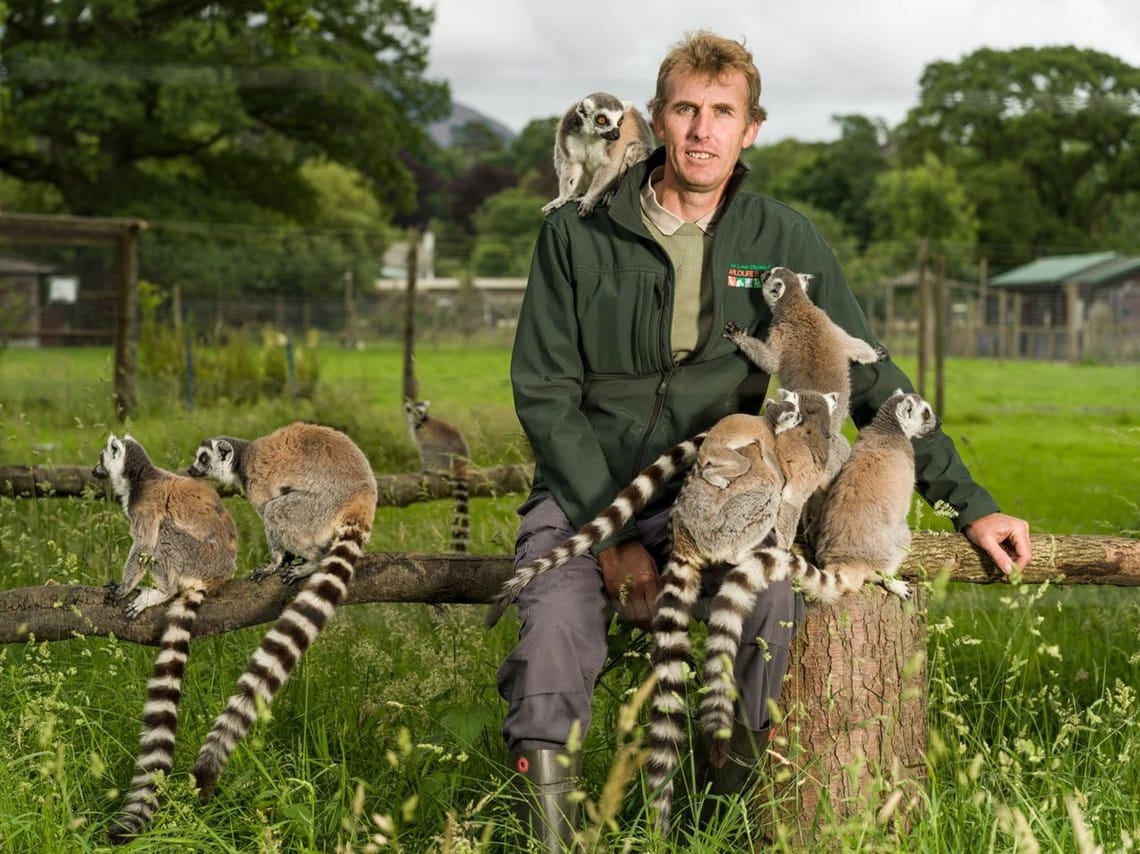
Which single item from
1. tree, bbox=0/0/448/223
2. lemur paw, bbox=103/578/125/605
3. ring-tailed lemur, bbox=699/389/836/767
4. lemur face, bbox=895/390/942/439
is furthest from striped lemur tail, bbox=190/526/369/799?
tree, bbox=0/0/448/223

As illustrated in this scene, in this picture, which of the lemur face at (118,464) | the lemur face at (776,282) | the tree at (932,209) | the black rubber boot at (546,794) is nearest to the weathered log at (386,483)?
the lemur face at (118,464)

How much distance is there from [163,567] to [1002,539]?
2583 millimetres

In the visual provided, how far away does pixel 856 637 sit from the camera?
10.5ft

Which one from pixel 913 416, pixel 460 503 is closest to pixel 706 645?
pixel 913 416

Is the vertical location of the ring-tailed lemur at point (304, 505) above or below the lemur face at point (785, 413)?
below

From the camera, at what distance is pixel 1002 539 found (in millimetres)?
3555

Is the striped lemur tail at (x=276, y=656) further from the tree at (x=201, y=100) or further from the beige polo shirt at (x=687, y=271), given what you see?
the tree at (x=201, y=100)

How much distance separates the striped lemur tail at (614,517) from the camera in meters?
3.21

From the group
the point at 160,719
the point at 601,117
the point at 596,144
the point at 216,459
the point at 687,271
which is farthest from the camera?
the point at 596,144

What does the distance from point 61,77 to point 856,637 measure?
94.0 feet

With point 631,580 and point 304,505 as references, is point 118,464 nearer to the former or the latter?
point 304,505

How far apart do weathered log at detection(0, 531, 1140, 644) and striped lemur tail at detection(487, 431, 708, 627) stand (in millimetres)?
263

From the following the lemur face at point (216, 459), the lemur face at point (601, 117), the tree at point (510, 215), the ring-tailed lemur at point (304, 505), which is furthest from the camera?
the tree at point (510, 215)

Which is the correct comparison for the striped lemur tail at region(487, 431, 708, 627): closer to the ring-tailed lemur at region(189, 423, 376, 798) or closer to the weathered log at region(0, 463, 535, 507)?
the ring-tailed lemur at region(189, 423, 376, 798)
